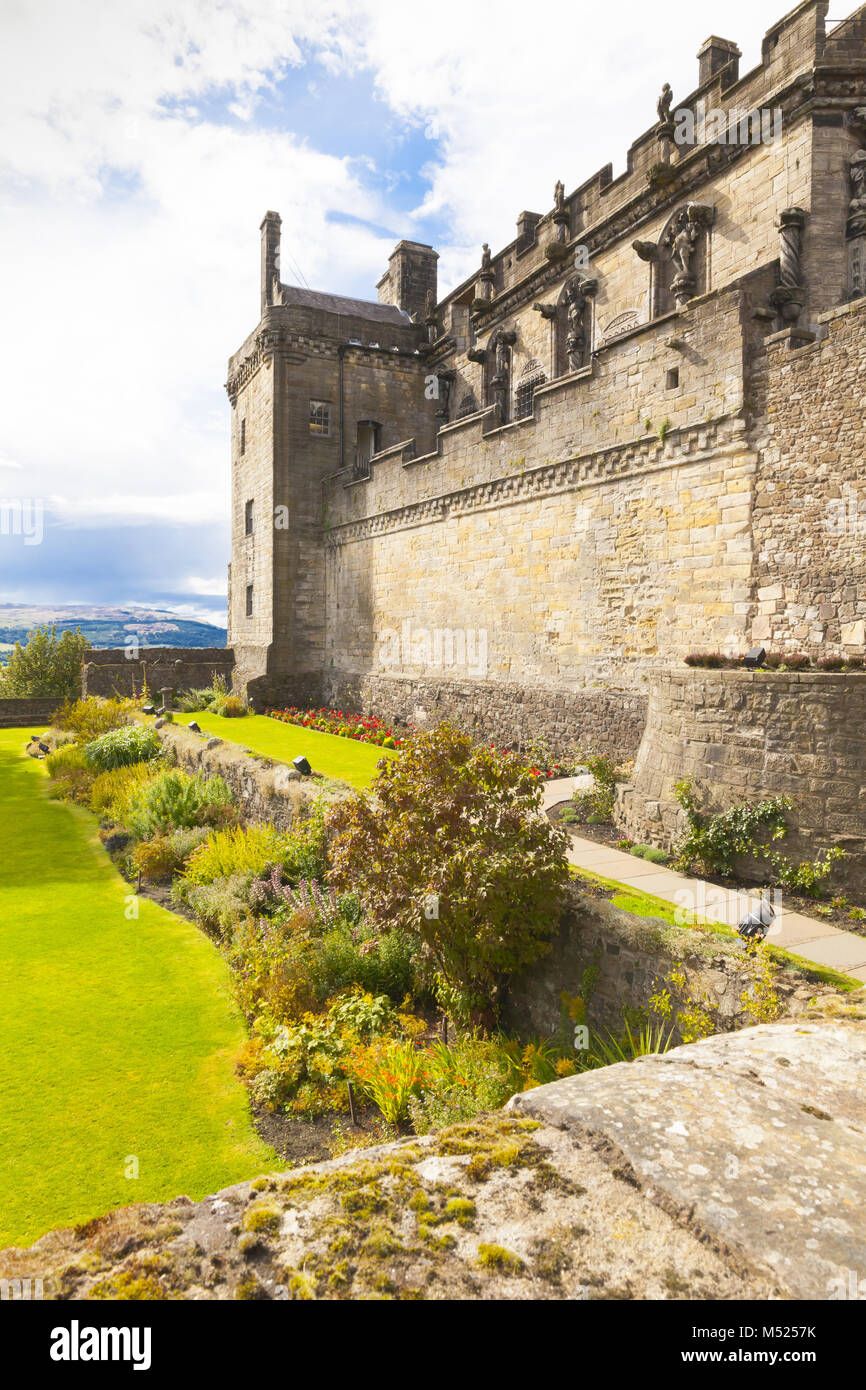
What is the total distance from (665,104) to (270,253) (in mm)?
15792

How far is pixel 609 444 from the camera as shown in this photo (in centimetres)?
1385

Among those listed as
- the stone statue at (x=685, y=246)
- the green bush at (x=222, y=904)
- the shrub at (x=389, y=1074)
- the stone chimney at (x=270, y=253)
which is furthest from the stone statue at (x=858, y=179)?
the stone chimney at (x=270, y=253)

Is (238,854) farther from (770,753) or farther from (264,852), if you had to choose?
(770,753)

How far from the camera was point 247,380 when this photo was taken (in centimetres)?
2756

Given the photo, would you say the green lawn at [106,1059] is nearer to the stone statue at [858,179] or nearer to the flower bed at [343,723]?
the flower bed at [343,723]

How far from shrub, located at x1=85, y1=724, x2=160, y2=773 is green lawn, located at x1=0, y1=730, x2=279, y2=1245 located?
574cm

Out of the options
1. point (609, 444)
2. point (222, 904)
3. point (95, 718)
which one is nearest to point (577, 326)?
point (609, 444)

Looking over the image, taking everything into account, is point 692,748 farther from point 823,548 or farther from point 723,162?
point 723,162

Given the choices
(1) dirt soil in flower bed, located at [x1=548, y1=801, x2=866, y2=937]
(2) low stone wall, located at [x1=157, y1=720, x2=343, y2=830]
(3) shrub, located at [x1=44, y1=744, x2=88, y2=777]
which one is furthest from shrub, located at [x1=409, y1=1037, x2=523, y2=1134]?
(3) shrub, located at [x1=44, y1=744, x2=88, y2=777]

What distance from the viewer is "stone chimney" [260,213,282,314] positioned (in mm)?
26844

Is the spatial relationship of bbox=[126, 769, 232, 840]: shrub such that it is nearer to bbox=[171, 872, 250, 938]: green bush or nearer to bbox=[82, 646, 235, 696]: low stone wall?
bbox=[171, 872, 250, 938]: green bush

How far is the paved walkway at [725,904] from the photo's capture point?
6621mm
